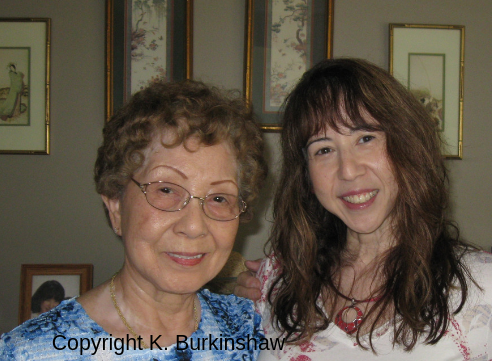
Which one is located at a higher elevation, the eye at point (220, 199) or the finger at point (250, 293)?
the eye at point (220, 199)

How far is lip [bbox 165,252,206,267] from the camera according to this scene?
3.91 feet

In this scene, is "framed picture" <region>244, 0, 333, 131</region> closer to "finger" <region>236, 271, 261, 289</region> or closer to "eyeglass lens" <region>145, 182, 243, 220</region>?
"finger" <region>236, 271, 261, 289</region>

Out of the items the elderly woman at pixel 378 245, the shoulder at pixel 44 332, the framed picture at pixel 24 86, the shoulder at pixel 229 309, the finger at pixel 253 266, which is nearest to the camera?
the shoulder at pixel 44 332

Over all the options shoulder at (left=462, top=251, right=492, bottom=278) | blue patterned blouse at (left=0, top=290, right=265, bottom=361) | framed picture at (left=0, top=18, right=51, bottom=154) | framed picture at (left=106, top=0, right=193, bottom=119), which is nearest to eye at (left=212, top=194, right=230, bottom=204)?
blue patterned blouse at (left=0, top=290, right=265, bottom=361)

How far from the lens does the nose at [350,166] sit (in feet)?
4.26

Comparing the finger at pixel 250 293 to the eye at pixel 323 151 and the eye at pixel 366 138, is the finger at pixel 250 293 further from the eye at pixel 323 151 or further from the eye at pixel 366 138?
the eye at pixel 366 138

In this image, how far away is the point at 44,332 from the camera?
116cm

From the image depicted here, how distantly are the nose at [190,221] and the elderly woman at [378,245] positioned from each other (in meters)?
0.42

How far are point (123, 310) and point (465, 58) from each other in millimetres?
2419

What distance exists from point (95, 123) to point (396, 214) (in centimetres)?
186

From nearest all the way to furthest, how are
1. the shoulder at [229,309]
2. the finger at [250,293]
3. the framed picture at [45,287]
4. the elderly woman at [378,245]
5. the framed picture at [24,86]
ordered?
1. the elderly woman at [378,245]
2. the shoulder at [229,309]
3. the finger at [250,293]
4. the framed picture at [45,287]
5. the framed picture at [24,86]

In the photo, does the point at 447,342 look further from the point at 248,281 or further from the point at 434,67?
the point at 434,67

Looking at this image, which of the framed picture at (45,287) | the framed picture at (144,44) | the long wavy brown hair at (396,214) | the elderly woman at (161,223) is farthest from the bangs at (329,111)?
the framed picture at (45,287)

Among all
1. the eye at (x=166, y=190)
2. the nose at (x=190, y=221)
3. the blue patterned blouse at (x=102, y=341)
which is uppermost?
the eye at (x=166, y=190)
